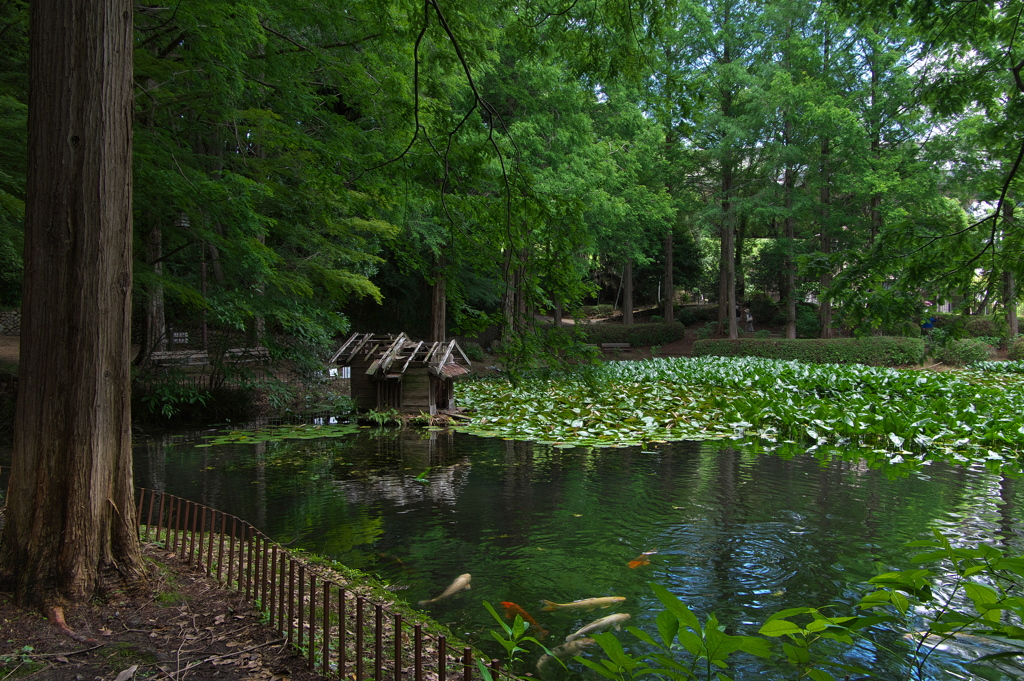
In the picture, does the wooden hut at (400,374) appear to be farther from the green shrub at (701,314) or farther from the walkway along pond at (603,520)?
the green shrub at (701,314)

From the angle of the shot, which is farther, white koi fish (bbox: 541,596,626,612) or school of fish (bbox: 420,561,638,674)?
white koi fish (bbox: 541,596,626,612)

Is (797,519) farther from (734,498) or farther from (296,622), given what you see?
(296,622)

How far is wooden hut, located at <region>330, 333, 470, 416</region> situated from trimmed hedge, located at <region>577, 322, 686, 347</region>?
18098 millimetres

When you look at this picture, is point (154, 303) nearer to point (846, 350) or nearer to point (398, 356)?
point (398, 356)

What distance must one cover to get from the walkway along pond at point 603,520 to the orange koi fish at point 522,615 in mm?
60

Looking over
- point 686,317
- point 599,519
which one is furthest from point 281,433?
point 686,317

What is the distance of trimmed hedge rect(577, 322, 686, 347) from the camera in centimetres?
3069

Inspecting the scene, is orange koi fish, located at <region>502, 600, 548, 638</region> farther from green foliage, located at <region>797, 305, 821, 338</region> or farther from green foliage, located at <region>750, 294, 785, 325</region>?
green foliage, located at <region>750, 294, 785, 325</region>

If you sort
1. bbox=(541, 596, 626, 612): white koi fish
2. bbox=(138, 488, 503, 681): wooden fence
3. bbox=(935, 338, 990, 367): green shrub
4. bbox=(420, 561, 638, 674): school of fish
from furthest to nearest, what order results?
1. bbox=(935, 338, 990, 367): green shrub
2. bbox=(541, 596, 626, 612): white koi fish
3. bbox=(420, 561, 638, 674): school of fish
4. bbox=(138, 488, 503, 681): wooden fence

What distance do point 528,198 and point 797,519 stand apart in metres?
4.01

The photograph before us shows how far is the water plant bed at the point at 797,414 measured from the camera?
8867mm

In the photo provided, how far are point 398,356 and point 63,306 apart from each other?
9.16 meters

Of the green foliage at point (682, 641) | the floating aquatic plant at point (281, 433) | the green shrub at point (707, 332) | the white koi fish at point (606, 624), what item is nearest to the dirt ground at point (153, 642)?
the white koi fish at point (606, 624)

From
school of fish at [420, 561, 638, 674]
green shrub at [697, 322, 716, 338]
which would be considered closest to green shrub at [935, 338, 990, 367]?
green shrub at [697, 322, 716, 338]
